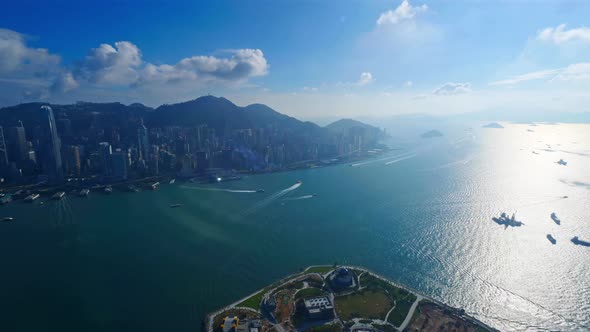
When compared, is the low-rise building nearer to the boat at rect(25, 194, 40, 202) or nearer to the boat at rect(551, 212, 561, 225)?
the boat at rect(551, 212, 561, 225)

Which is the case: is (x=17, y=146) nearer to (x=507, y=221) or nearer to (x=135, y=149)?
(x=135, y=149)

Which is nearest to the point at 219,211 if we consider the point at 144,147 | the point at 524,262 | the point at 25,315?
the point at 25,315

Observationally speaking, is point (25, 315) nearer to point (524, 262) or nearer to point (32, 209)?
point (32, 209)

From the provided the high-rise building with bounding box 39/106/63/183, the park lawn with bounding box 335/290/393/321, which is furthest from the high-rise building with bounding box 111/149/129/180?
the park lawn with bounding box 335/290/393/321

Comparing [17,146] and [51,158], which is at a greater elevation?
[17,146]

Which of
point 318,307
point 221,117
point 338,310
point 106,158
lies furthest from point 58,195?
point 221,117

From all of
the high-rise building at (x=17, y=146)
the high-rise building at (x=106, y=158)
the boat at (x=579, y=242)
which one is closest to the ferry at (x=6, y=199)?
the high-rise building at (x=106, y=158)
